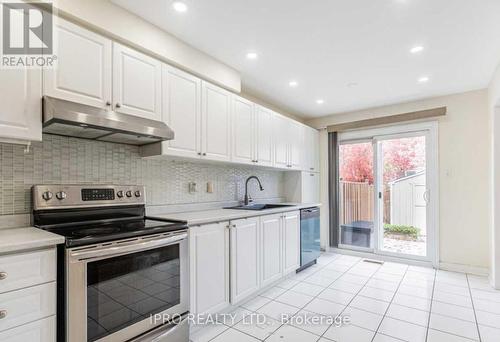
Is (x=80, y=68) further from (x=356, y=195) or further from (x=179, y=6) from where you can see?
(x=356, y=195)

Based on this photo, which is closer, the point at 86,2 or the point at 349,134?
the point at 86,2

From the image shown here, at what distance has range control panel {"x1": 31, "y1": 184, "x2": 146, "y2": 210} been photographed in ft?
5.91

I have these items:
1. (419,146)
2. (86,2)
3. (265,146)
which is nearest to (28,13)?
(86,2)

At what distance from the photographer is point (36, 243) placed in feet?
4.40

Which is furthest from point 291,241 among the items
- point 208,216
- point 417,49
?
point 417,49

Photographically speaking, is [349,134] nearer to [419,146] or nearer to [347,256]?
[419,146]

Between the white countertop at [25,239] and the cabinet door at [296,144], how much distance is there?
10.4 ft

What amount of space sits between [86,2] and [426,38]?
2.77 metres

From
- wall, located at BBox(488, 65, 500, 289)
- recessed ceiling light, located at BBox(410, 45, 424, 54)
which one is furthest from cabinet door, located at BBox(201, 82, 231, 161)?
wall, located at BBox(488, 65, 500, 289)

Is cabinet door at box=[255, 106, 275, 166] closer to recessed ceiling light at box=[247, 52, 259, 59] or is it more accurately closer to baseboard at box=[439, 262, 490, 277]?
recessed ceiling light at box=[247, 52, 259, 59]

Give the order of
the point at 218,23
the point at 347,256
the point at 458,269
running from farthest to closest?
the point at 347,256
the point at 458,269
the point at 218,23

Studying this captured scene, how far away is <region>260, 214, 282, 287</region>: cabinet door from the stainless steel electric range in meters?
1.10

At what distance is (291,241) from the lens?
3514mm

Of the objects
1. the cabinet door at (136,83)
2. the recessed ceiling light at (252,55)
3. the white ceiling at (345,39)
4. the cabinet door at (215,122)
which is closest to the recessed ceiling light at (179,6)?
the white ceiling at (345,39)
